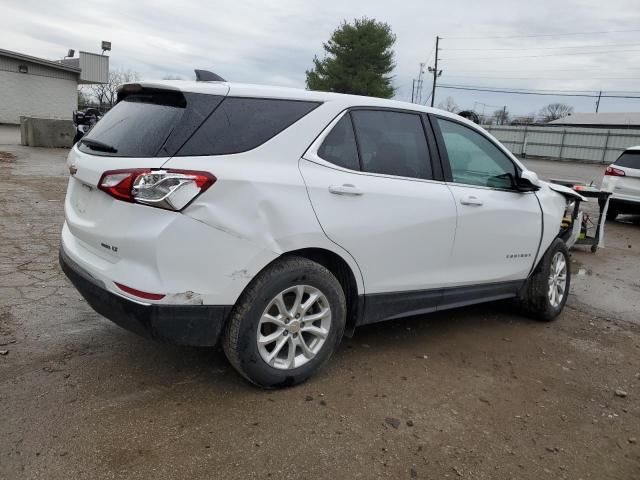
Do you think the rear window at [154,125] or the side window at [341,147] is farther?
the side window at [341,147]

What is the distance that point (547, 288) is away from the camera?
4785 millimetres

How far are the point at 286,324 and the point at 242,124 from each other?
1.15m

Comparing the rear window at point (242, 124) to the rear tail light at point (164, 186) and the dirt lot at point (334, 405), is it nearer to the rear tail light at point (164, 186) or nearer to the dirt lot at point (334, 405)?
the rear tail light at point (164, 186)

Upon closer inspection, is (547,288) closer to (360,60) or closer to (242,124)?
(242,124)

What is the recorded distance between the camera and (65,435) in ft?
8.68

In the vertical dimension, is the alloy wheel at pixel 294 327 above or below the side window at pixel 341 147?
below

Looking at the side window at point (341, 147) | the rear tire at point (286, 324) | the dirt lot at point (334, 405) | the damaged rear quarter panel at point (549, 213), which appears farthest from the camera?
the damaged rear quarter panel at point (549, 213)

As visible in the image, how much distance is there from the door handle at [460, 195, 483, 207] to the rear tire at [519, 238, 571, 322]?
1222 millimetres

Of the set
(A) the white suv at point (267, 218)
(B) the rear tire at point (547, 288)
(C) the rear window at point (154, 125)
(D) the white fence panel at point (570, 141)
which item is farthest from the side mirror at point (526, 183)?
(D) the white fence panel at point (570, 141)

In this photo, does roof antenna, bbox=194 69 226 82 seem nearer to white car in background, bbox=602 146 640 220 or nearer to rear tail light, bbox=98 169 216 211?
rear tail light, bbox=98 169 216 211

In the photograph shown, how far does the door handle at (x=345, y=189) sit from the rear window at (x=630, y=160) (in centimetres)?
1006

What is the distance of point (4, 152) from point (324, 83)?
89.0 ft

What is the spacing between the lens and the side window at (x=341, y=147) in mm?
3218

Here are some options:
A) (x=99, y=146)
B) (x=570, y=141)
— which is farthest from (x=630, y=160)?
(x=570, y=141)
